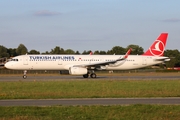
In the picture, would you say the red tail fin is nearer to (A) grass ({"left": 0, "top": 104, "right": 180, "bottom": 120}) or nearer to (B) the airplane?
(B) the airplane

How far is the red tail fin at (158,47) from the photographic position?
5609 cm

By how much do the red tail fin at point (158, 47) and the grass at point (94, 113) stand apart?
135ft

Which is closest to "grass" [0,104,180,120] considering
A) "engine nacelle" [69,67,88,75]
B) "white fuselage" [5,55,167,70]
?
"engine nacelle" [69,67,88,75]

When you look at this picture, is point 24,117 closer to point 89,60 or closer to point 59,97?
point 59,97

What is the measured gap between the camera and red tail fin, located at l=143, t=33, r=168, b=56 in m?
56.1

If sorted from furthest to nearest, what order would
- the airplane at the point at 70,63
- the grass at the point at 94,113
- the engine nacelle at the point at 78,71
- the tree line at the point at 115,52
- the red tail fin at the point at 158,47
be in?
1. the tree line at the point at 115,52
2. the red tail fin at the point at 158,47
3. the airplane at the point at 70,63
4. the engine nacelle at the point at 78,71
5. the grass at the point at 94,113

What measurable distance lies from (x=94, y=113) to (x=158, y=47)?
143 feet

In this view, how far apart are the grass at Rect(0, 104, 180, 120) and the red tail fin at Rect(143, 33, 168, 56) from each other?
41162 mm

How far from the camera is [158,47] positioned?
56281 millimetres

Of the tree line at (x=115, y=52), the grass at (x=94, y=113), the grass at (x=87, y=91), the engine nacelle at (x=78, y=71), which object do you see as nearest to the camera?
the grass at (x=94, y=113)

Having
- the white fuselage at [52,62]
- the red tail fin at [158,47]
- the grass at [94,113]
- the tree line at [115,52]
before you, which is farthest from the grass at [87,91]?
the tree line at [115,52]

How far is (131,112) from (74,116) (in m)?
2.31

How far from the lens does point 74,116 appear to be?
13.2 m

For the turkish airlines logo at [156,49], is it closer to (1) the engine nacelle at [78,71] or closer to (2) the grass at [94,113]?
(1) the engine nacelle at [78,71]
